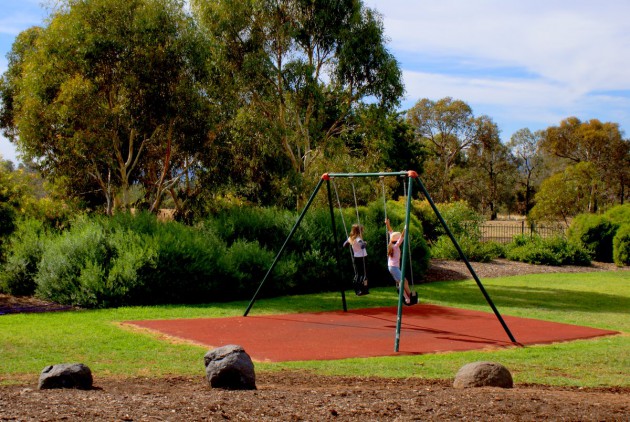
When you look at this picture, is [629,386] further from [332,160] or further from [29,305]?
[332,160]

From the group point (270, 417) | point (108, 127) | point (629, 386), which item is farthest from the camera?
point (108, 127)

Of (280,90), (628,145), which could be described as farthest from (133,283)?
(628,145)

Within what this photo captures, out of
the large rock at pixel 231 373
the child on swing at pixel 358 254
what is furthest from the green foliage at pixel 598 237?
the large rock at pixel 231 373

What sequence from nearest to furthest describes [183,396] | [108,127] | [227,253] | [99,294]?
[183,396] < [99,294] < [227,253] < [108,127]

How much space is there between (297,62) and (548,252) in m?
14.0

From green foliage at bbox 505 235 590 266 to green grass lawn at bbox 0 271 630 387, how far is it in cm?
1149

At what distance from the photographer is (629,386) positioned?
9.20 m

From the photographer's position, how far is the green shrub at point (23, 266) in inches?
757

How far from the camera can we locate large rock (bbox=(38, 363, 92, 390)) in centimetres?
802

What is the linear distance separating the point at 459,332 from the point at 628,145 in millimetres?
65747

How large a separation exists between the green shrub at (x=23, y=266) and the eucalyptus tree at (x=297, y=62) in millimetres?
11671

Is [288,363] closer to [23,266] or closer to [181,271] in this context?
[181,271]

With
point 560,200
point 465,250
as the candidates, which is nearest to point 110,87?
point 465,250

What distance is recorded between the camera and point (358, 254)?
16.8m
